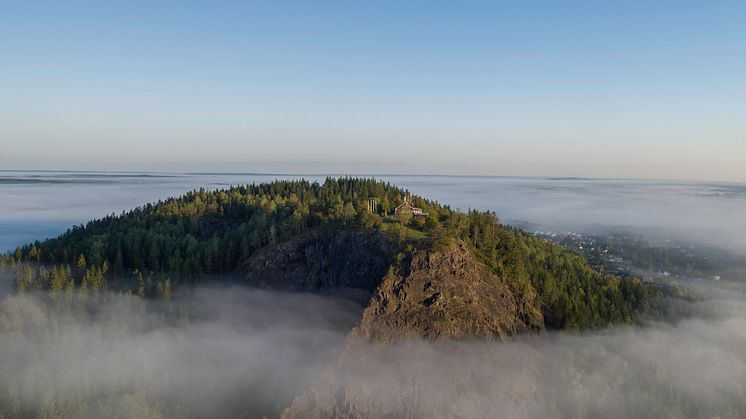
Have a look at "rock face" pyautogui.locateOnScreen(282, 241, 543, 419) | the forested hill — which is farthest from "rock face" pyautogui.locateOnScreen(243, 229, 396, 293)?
"rock face" pyautogui.locateOnScreen(282, 241, 543, 419)

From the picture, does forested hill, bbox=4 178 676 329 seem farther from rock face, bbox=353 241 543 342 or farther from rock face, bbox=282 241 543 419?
rock face, bbox=282 241 543 419

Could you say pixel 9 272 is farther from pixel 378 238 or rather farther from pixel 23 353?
pixel 378 238

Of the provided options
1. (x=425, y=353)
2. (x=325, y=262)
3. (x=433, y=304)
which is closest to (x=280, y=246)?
(x=325, y=262)

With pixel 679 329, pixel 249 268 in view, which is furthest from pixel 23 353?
pixel 679 329

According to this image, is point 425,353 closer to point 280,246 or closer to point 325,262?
point 325,262

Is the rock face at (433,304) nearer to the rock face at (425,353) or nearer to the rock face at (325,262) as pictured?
the rock face at (425,353)

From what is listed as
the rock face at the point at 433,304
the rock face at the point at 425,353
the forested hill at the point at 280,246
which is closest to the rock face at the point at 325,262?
the forested hill at the point at 280,246
